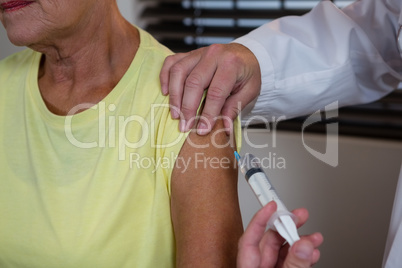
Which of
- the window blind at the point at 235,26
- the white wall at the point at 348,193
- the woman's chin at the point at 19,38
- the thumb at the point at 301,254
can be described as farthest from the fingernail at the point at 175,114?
the window blind at the point at 235,26

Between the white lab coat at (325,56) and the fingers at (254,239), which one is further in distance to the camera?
the white lab coat at (325,56)

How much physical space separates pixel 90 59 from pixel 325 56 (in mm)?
512

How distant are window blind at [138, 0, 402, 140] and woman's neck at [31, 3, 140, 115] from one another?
798 millimetres

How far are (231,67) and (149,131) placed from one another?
209mm

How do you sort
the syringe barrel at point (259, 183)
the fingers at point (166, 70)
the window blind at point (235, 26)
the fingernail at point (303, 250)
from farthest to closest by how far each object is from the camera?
the window blind at point (235, 26), the fingers at point (166, 70), the syringe barrel at point (259, 183), the fingernail at point (303, 250)

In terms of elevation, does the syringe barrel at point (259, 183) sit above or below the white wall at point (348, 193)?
above

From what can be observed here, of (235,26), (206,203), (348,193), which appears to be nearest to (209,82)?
(206,203)

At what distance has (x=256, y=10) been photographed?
2145 millimetres

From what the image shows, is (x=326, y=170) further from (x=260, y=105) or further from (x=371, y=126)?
(x=260, y=105)

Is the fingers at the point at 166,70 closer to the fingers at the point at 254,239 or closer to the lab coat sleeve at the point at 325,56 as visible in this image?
the lab coat sleeve at the point at 325,56

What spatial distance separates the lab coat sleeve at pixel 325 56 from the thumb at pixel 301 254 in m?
0.53

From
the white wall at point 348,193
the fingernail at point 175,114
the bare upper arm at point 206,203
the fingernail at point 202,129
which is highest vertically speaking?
the fingernail at point 175,114

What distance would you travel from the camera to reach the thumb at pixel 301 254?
869 mm

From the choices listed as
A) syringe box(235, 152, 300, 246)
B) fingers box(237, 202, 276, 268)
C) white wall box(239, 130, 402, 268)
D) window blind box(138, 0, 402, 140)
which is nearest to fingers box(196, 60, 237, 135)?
syringe box(235, 152, 300, 246)
